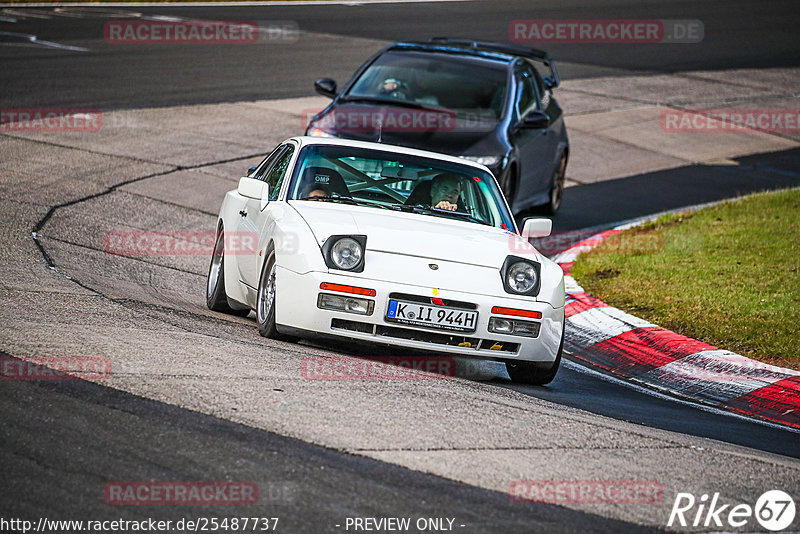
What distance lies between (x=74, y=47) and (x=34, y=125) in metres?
7.56

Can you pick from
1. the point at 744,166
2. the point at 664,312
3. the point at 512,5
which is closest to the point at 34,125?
the point at 664,312

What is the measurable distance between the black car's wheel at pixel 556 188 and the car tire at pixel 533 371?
6812mm

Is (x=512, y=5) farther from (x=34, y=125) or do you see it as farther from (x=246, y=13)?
(x=34, y=125)

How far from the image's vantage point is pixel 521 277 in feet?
22.9

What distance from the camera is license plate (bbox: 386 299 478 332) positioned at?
6.67m

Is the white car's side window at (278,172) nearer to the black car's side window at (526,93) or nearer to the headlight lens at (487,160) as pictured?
the headlight lens at (487,160)

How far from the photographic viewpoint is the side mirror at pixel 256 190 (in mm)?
7762

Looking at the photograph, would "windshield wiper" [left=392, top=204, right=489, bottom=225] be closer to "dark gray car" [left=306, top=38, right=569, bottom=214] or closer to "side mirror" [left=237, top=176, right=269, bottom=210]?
"side mirror" [left=237, top=176, right=269, bottom=210]

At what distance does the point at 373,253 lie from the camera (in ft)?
22.4

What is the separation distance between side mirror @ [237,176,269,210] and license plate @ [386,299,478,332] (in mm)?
1570

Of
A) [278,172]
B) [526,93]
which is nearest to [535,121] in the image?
[526,93]

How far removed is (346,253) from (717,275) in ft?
16.4

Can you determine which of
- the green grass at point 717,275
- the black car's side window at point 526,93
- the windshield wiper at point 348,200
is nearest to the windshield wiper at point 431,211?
the windshield wiper at point 348,200

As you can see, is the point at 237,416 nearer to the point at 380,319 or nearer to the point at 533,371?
the point at 380,319
